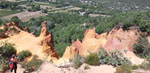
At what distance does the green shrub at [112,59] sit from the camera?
12.4 m

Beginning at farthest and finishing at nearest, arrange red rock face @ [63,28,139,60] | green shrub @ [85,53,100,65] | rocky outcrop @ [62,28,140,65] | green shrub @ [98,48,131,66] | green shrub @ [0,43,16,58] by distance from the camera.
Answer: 1. red rock face @ [63,28,139,60]
2. rocky outcrop @ [62,28,140,65]
3. green shrub @ [0,43,16,58]
4. green shrub @ [98,48,131,66]
5. green shrub @ [85,53,100,65]

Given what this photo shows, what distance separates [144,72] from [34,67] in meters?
5.91

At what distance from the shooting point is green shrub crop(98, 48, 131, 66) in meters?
12.4

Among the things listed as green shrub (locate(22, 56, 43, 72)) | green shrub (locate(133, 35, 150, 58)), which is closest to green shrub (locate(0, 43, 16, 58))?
green shrub (locate(22, 56, 43, 72))

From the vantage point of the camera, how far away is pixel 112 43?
61.4 feet

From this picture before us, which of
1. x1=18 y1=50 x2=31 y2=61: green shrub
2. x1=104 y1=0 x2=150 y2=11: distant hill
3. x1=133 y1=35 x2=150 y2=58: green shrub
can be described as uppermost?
x1=18 y1=50 x2=31 y2=61: green shrub

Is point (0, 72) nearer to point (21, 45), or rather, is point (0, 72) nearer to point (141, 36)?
point (21, 45)

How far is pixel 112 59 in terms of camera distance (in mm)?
12531

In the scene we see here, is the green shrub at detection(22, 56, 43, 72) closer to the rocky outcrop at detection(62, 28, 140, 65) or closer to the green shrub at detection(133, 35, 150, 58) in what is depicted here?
the rocky outcrop at detection(62, 28, 140, 65)

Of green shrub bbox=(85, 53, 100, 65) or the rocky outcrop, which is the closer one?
green shrub bbox=(85, 53, 100, 65)


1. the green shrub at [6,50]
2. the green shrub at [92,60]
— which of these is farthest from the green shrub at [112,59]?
the green shrub at [6,50]

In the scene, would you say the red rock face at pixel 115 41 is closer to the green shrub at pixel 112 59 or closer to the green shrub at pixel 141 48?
the green shrub at pixel 141 48

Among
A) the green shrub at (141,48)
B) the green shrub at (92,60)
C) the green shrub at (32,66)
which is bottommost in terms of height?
the green shrub at (141,48)

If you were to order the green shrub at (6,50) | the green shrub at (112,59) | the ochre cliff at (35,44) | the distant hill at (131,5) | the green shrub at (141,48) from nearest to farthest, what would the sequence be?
the green shrub at (112,59) < the green shrub at (6,50) < the ochre cliff at (35,44) < the green shrub at (141,48) < the distant hill at (131,5)
